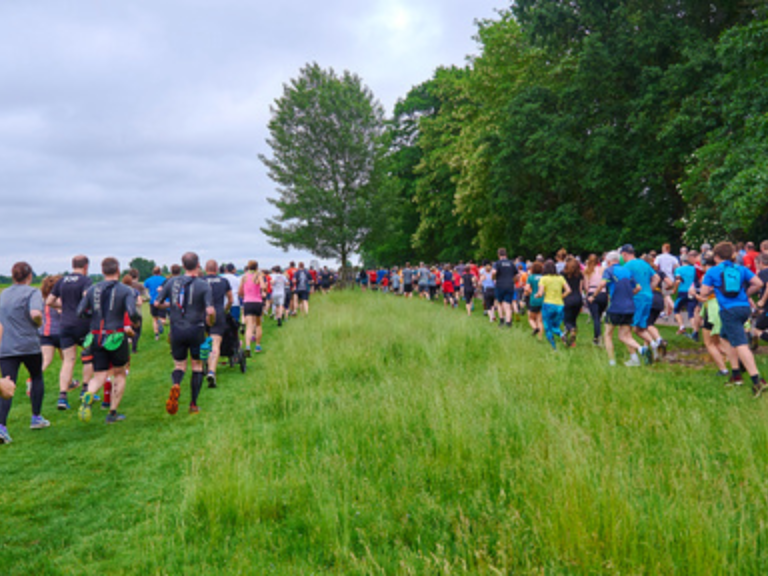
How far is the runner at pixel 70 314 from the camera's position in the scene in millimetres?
7883

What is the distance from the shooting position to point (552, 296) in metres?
10.6

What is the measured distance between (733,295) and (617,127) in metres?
19.1

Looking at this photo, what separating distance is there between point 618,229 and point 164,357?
68.9 ft

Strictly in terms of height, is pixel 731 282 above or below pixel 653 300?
above

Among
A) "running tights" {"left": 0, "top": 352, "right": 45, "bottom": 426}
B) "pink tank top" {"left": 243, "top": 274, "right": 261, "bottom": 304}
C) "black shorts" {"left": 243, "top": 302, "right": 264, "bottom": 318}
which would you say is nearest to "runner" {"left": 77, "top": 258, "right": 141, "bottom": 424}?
"running tights" {"left": 0, "top": 352, "right": 45, "bottom": 426}

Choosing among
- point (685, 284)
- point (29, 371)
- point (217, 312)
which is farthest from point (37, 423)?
point (685, 284)

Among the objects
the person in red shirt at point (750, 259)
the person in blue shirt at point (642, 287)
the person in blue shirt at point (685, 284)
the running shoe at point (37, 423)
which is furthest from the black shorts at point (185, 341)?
the person in red shirt at point (750, 259)

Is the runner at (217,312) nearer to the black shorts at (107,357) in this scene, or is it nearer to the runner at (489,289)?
the black shorts at (107,357)

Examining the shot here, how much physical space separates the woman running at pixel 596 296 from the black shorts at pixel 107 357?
9.47 m

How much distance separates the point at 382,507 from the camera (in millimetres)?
3725

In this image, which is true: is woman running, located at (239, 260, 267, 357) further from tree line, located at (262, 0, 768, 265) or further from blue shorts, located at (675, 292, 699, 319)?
tree line, located at (262, 0, 768, 265)

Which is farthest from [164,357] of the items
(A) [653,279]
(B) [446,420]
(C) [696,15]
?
(C) [696,15]

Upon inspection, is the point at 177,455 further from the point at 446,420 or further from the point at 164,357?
the point at 164,357

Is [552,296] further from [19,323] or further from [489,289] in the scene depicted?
[19,323]
